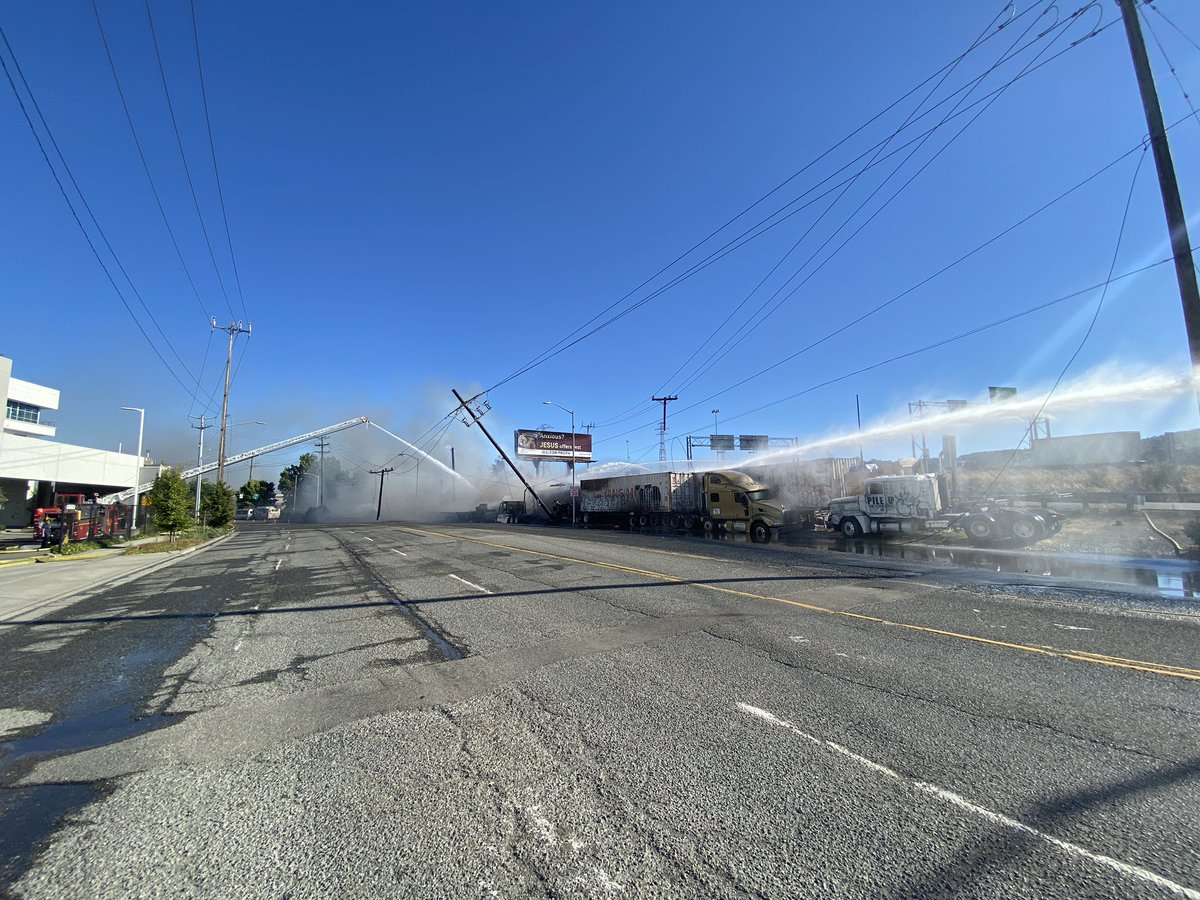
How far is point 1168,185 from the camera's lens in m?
12.8

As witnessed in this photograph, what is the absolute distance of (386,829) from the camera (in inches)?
116

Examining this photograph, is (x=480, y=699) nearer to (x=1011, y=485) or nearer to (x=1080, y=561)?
(x=1080, y=561)

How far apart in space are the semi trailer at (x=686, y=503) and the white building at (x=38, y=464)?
3337cm

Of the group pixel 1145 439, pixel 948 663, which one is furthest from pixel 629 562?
pixel 1145 439

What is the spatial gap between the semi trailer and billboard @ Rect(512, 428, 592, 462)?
16445 millimetres

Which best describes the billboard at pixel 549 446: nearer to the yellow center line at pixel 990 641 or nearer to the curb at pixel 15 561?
the curb at pixel 15 561

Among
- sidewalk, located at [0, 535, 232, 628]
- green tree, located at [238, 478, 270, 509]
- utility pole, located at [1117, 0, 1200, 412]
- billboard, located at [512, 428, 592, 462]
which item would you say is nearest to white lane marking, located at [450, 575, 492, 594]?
sidewalk, located at [0, 535, 232, 628]

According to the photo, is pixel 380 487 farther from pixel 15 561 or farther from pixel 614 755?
pixel 614 755

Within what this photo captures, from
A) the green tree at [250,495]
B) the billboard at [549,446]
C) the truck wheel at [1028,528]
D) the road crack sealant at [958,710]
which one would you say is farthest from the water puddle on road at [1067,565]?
the green tree at [250,495]

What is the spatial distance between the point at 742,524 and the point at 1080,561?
13.7 meters

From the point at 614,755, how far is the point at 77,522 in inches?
1306

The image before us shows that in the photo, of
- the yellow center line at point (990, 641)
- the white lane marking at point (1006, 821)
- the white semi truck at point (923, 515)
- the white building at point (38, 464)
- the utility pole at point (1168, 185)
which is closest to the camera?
the white lane marking at point (1006, 821)

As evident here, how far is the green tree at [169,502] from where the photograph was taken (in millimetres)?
27500

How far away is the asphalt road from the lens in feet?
8.51
